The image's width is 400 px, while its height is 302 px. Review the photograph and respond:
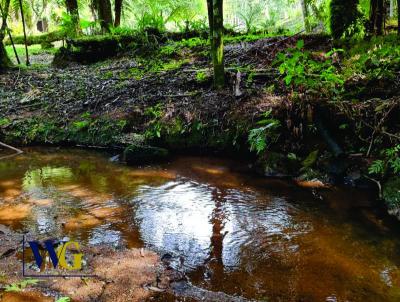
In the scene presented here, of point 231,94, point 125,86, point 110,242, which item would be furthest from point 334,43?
point 110,242

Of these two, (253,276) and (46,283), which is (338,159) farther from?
(46,283)

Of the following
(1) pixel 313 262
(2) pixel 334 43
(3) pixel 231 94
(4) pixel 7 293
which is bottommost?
(1) pixel 313 262

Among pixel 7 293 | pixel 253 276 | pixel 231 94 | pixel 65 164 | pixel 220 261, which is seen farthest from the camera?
pixel 231 94

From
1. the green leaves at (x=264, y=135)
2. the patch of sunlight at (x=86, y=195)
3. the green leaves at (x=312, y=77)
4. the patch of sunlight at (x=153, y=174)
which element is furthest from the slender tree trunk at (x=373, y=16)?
the patch of sunlight at (x=86, y=195)

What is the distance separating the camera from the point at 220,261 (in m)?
3.78

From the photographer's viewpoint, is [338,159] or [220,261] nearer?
[220,261]

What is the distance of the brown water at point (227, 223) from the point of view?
345 centimetres

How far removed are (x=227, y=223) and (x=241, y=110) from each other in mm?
3206

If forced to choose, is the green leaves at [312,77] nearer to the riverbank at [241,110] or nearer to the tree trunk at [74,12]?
the riverbank at [241,110]

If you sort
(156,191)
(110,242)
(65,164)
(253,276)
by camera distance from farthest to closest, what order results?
1. (65,164)
2. (156,191)
3. (110,242)
4. (253,276)

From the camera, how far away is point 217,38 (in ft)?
25.7

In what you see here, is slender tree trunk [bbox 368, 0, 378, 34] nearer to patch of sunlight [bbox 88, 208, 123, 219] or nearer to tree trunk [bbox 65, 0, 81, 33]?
patch of sunlight [bbox 88, 208, 123, 219]

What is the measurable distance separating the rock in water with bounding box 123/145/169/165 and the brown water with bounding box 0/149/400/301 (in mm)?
226

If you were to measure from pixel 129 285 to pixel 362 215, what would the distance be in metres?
3.09
